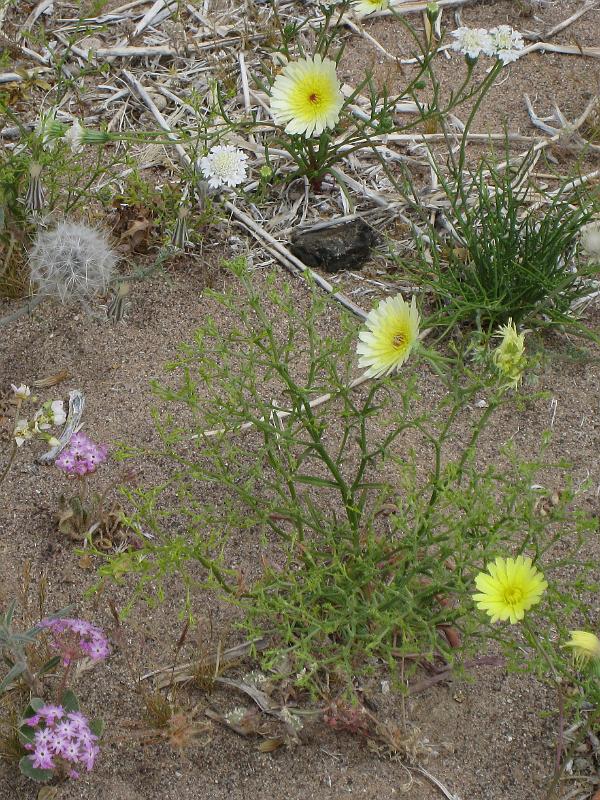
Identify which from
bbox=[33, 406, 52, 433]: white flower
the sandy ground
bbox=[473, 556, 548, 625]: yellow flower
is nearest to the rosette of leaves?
the sandy ground

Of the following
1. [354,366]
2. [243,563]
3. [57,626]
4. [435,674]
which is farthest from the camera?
[354,366]

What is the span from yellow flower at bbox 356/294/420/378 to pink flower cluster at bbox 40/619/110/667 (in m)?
0.86

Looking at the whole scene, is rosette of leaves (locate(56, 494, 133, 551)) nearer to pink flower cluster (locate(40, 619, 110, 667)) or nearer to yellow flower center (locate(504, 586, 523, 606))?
pink flower cluster (locate(40, 619, 110, 667))

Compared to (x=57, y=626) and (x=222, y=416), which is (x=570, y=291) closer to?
(x=222, y=416)

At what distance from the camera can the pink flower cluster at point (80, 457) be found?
8.12ft

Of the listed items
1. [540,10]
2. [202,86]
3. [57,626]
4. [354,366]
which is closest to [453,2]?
[540,10]

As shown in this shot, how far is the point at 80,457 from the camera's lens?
2.51 metres

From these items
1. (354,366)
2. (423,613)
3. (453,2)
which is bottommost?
(423,613)

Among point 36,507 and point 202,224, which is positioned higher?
point 202,224

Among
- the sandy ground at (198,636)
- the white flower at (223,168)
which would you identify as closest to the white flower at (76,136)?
the white flower at (223,168)

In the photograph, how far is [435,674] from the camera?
2367mm

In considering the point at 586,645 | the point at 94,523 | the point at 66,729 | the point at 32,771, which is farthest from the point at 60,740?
the point at 586,645

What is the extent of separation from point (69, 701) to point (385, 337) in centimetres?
112

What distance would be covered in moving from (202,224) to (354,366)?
0.74 m
